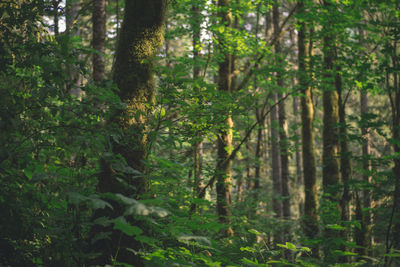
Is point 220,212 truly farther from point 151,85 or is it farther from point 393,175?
point 151,85

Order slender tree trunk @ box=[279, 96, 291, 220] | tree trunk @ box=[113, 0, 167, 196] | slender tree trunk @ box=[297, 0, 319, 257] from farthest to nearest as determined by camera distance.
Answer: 1. slender tree trunk @ box=[279, 96, 291, 220]
2. slender tree trunk @ box=[297, 0, 319, 257]
3. tree trunk @ box=[113, 0, 167, 196]

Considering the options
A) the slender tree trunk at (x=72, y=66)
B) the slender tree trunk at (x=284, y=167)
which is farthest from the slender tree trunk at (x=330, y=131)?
the slender tree trunk at (x=72, y=66)

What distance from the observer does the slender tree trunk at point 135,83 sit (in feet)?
9.49

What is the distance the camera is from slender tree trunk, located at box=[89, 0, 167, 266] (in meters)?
2.89

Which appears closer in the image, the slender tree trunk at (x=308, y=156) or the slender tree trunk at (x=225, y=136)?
the slender tree trunk at (x=225, y=136)

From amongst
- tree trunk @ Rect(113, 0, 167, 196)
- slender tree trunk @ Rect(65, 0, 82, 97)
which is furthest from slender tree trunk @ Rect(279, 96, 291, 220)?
tree trunk @ Rect(113, 0, 167, 196)

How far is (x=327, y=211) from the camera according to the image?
782cm

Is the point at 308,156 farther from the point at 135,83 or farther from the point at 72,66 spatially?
the point at 72,66

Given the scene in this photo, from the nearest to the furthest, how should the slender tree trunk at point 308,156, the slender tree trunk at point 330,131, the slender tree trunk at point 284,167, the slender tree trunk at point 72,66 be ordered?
the slender tree trunk at point 72,66 → the slender tree trunk at point 330,131 → the slender tree trunk at point 308,156 → the slender tree trunk at point 284,167

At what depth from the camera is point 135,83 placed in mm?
3186

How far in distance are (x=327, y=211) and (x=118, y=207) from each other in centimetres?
668

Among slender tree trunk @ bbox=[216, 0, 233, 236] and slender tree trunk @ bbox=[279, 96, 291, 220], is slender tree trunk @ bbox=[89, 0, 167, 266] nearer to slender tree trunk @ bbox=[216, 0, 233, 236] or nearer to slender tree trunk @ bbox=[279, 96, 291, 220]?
slender tree trunk @ bbox=[216, 0, 233, 236]

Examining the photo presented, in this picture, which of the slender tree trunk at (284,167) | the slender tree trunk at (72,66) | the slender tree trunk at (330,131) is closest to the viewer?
the slender tree trunk at (72,66)

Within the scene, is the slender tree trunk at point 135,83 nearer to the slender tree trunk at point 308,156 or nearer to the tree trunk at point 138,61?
the tree trunk at point 138,61
